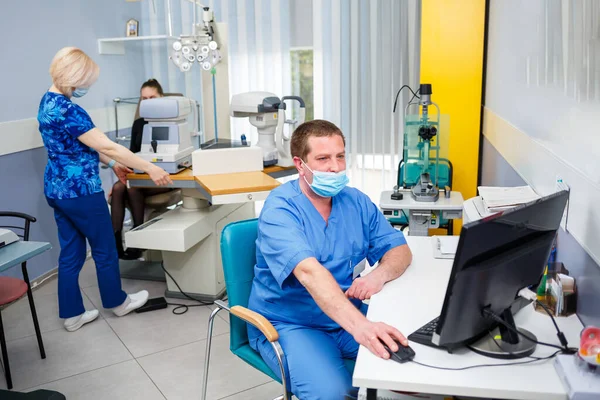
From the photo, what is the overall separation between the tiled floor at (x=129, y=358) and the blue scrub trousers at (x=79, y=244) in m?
0.21

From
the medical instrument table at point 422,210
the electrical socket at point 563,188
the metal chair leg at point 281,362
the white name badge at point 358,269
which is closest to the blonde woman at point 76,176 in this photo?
the medical instrument table at point 422,210

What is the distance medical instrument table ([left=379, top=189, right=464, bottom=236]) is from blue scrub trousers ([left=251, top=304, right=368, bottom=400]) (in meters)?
1.39

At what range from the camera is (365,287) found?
5.62 feet

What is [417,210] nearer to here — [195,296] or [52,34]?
[195,296]

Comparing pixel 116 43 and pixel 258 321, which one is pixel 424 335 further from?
pixel 116 43

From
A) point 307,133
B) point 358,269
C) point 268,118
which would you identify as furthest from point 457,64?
point 358,269

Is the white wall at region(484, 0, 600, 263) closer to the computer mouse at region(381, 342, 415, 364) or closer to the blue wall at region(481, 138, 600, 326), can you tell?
the blue wall at region(481, 138, 600, 326)

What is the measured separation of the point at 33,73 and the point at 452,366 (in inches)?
134

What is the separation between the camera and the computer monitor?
45.3 inches

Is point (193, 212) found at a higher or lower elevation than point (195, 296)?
higher

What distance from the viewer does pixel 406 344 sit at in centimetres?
134

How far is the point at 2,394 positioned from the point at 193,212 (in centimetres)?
180

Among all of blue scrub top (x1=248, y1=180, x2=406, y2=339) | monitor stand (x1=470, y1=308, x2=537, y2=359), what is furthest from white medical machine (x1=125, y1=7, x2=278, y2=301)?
monitor stand (x1=470, y1=308, x2=537, y2=359)

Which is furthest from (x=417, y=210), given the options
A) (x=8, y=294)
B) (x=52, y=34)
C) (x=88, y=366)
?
(x=52, y=34)
